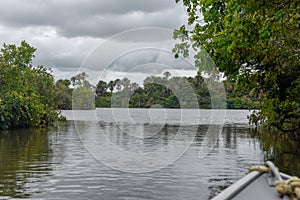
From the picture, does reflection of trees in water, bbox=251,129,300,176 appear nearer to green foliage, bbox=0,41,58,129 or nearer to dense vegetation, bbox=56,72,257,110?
dense vegetation, bbox=56,72,257,110

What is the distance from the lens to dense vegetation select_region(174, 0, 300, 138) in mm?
9727

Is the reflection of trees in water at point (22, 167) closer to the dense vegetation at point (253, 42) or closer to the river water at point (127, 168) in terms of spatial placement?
the river water at point (127, 168)

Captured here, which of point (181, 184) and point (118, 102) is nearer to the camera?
point (181, 184)

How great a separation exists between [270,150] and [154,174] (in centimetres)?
962

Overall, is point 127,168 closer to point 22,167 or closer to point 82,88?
point 22,167

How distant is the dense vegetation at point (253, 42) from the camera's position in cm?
973

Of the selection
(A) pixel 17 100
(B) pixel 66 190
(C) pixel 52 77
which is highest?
(C) pixel 52 77

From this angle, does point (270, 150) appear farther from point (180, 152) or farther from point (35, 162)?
point (35, 162)

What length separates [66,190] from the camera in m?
11.4

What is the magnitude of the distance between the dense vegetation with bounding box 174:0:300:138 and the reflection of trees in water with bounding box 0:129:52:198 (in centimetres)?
680

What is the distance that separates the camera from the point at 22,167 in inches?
593

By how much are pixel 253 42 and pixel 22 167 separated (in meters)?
9.63

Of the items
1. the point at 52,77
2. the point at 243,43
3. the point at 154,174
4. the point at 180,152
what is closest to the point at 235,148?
the point at 180,152

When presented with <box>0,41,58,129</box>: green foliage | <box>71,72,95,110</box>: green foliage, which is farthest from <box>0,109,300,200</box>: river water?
<box>0,41,58,129</box>: green foliage
